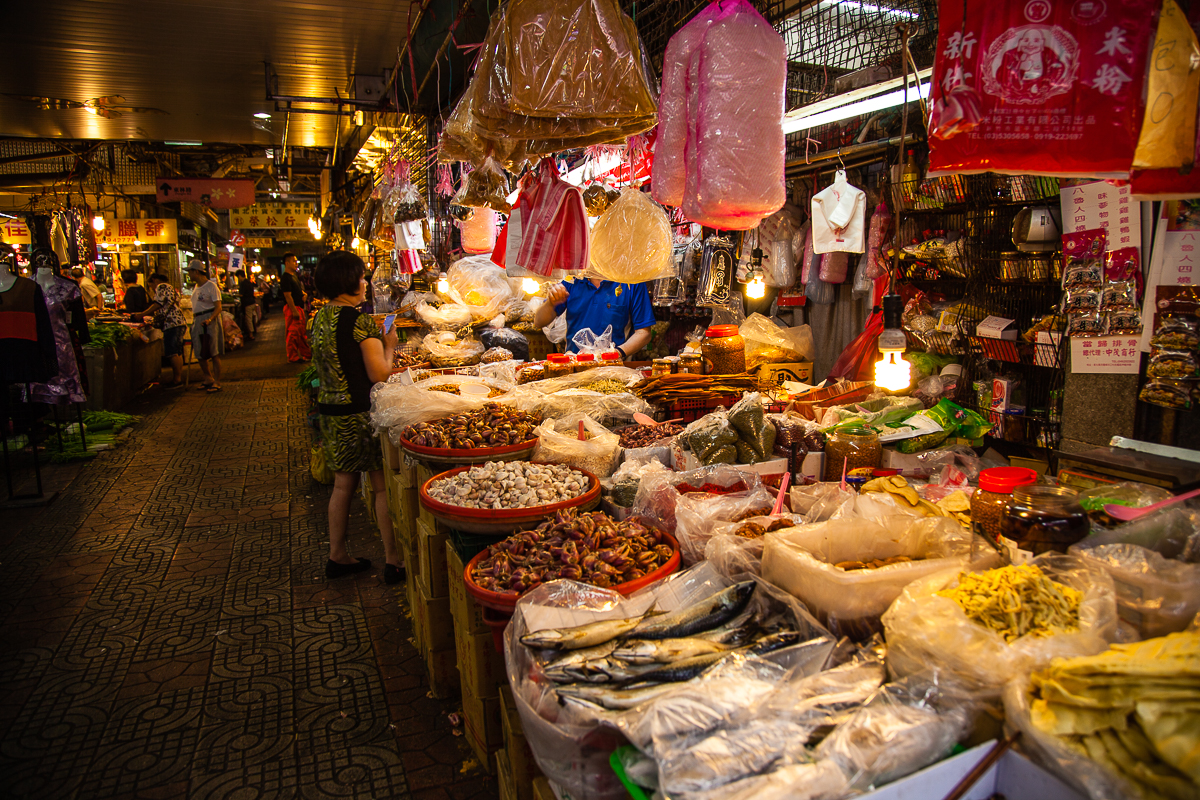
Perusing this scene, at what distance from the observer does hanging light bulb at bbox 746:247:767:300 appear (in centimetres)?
519

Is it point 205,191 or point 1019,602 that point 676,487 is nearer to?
point 1019,602

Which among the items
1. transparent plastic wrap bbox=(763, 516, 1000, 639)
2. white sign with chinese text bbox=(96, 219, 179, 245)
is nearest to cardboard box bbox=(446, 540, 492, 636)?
transparent plastic wrap bbox=(763, 516, 1000, 639)

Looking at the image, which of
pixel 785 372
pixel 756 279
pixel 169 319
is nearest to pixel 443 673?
pixel 785 372

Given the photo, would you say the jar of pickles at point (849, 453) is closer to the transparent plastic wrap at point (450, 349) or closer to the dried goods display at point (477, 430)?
the dried goods display at point (477, 430)

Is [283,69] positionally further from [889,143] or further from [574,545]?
[574,545]

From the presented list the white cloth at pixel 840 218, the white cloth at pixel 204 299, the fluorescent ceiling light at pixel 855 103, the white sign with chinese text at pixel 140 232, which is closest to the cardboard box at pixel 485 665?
the fluorescent ceiling light at pixel 855 103

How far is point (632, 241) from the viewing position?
362 cm

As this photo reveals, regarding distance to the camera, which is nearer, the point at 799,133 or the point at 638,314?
the point at 799,133

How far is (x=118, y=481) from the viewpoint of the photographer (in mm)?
6668

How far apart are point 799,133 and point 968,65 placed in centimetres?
346

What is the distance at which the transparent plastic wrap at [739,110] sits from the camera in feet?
7.95

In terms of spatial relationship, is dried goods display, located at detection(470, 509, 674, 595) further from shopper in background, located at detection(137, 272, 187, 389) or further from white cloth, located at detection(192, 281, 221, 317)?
shopper in background, located at detection(137, 272, 187, 389)

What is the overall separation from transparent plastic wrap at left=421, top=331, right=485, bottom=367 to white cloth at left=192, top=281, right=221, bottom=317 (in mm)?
7326

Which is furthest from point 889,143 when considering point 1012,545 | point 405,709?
point 405,709
